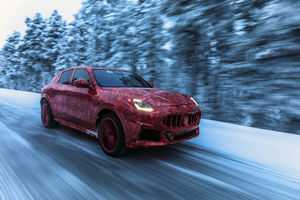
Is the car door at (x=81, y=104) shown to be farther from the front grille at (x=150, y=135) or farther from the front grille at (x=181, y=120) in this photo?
the front grille at (x=181, y=120)

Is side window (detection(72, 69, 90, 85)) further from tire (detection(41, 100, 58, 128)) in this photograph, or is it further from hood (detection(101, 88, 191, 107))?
tire (detection(41, 100, 58, 128))

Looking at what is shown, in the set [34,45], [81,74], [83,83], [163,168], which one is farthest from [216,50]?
[34,45]

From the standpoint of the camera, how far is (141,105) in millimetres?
3760

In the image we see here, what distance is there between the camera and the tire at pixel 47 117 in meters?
6.25

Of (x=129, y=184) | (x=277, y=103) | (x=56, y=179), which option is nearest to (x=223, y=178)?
(x=129, y=184)

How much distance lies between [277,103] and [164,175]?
429 centimetres

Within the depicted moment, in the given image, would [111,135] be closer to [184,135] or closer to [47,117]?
[184,135]

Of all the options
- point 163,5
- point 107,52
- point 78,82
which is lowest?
point 78,82

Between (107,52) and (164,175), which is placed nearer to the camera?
(164,175)

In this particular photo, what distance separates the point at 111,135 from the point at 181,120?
1175 millimetres

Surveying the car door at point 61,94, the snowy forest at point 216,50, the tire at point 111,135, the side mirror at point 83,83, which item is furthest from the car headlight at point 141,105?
the snowy forest at point 216,50

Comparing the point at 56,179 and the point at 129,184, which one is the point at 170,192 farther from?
the point at 56,179

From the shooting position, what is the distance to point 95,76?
4.84 meters

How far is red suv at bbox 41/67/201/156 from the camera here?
3.75 m
